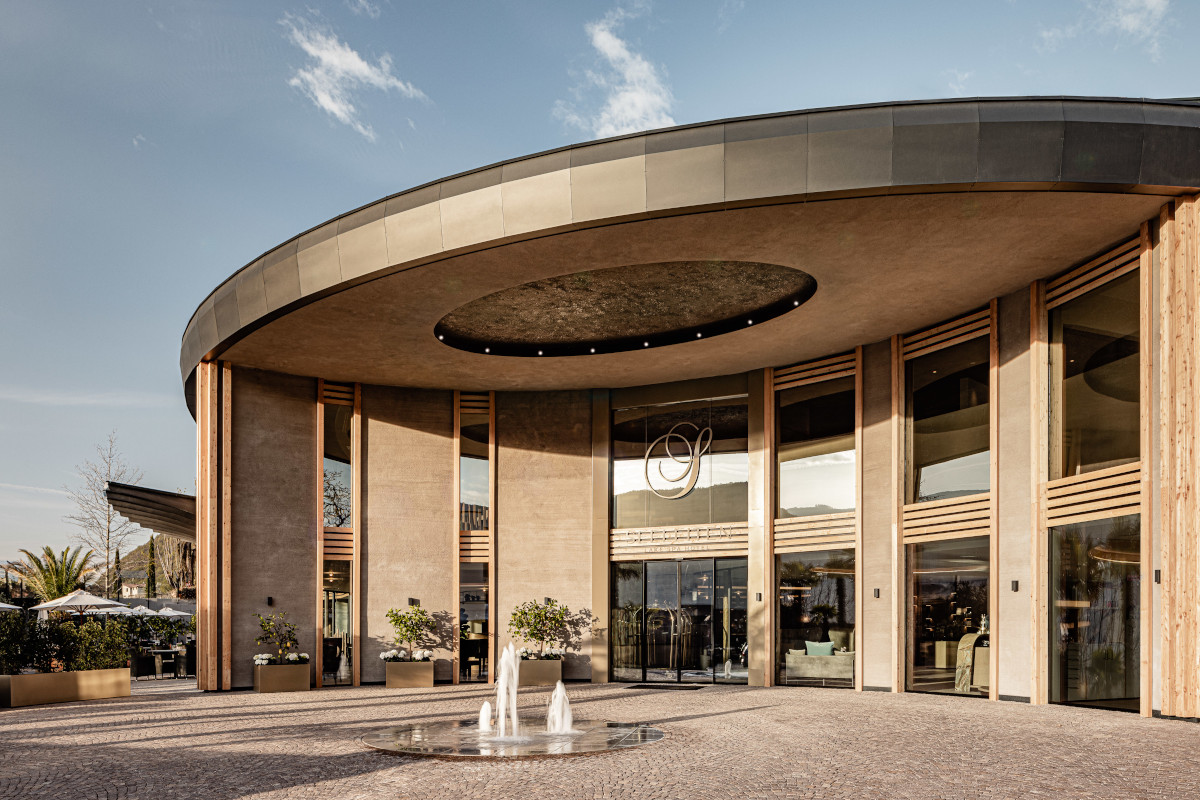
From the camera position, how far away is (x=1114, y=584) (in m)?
11.9

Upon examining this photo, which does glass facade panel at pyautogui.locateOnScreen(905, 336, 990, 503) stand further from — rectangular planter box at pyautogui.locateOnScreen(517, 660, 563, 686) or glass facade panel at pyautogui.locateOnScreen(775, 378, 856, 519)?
rectangular planter box at pyautogui.locateOnScreen(517, 660, 563, 686)

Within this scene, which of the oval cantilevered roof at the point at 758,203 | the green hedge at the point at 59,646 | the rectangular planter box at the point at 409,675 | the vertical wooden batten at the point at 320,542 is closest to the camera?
the oval cantilevered roof at the point at 758,203

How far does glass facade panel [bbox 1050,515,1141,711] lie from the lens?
38.0 ft

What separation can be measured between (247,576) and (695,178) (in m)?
11.9

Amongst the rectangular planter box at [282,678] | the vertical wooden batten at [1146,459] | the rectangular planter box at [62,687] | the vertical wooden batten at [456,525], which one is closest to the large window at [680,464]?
the vertical wooden batten at [456,525]

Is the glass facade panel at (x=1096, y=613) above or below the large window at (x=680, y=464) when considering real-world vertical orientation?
below

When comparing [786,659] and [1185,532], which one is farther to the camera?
[786,659]

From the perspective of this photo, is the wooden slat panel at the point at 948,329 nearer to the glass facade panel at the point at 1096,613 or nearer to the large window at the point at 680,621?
the glass facade panel at the point at 1096,613

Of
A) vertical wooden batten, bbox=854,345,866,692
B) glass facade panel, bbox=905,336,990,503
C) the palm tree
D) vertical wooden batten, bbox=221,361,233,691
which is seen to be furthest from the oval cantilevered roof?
the palm tree

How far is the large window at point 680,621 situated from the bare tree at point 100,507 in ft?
83.5

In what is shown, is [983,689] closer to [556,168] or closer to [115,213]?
[556,168]

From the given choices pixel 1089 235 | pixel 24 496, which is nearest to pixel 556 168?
pixel 1089 235

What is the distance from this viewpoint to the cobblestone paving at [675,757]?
24.6 ft

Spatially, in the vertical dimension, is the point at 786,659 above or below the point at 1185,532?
below
